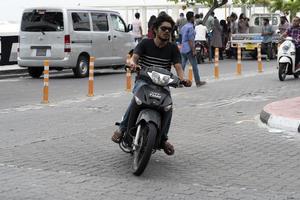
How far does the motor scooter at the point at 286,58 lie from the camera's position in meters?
18.1

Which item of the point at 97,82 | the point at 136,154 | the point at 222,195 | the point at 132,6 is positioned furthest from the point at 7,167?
the point at 132,6

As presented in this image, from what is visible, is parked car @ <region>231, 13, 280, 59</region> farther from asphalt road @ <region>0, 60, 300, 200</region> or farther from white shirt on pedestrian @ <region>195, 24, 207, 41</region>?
asphalt road @ <region>0, 60, 300, 200</region>

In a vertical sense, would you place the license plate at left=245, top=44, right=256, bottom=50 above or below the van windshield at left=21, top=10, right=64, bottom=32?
below

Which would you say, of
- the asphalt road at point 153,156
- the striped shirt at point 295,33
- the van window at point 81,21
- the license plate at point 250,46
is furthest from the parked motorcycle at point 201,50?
the asphalt road at point 153,156

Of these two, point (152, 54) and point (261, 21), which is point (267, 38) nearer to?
point (261, 21)

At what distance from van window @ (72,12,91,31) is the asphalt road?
16.9ft

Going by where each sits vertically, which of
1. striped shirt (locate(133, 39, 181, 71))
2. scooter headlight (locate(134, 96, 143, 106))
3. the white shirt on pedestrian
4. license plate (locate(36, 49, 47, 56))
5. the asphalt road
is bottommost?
the asphalt road

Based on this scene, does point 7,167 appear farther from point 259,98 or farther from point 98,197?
point 259,98

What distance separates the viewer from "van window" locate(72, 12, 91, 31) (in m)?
20.3

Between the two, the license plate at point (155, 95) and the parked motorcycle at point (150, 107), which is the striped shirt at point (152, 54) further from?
the license plate at point (155, 95)

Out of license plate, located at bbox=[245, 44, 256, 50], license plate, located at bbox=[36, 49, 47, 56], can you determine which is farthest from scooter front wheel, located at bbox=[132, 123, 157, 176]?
license plate, located at bbox=[245, 44, 256, 50]

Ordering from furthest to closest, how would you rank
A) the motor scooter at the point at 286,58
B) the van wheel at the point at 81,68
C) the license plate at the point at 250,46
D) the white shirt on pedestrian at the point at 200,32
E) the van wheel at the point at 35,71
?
the license plate at the point at 250,46, the white shirt on pedestrian at the point at 200,32, the van wheel at the point at 35,71, the van wheel at the point at 81,68, the motor scooter at the point at 286,58

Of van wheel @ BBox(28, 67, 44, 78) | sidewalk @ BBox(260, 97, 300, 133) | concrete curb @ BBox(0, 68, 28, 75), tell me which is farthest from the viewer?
concrete curb @ BBox(0, 68, 28, 75)

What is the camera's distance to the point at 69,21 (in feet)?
65.7
